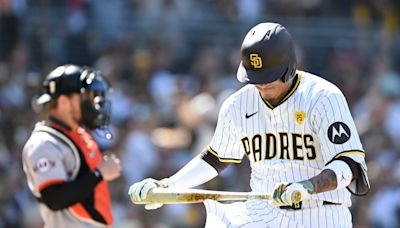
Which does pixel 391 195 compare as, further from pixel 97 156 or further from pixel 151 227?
pixel 97 156

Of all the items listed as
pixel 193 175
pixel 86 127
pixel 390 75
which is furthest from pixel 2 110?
pixel 193 175

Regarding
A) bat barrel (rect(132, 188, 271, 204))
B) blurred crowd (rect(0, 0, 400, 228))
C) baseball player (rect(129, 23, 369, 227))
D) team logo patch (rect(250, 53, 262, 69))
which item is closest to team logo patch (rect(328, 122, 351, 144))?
baseball player (rect(129, 23, 369, 227))

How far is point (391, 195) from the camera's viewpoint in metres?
11.2

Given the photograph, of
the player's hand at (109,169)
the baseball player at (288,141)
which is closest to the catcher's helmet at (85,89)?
the player's hand at (109,169)

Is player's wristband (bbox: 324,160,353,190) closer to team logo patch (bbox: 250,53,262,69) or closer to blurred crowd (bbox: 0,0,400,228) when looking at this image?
team logo patch (bbox: 250,53,262,69)

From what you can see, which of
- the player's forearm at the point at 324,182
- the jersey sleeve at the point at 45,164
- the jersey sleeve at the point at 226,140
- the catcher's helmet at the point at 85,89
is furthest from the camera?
the catcher's helmet at the point at 85,89

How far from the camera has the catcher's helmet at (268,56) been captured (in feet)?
19.6

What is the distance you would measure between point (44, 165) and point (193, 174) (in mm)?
1266

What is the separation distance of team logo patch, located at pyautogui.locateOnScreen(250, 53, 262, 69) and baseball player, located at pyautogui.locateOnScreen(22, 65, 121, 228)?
5.74ft

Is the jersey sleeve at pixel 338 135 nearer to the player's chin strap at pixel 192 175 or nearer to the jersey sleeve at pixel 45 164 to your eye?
the player's chin strap at pixel 192 175

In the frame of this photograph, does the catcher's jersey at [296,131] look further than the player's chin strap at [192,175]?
No

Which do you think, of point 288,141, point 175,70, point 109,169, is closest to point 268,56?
point 288,141

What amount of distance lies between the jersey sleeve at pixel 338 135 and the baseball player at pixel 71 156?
1.91m

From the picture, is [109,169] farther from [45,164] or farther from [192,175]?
[192,175]
